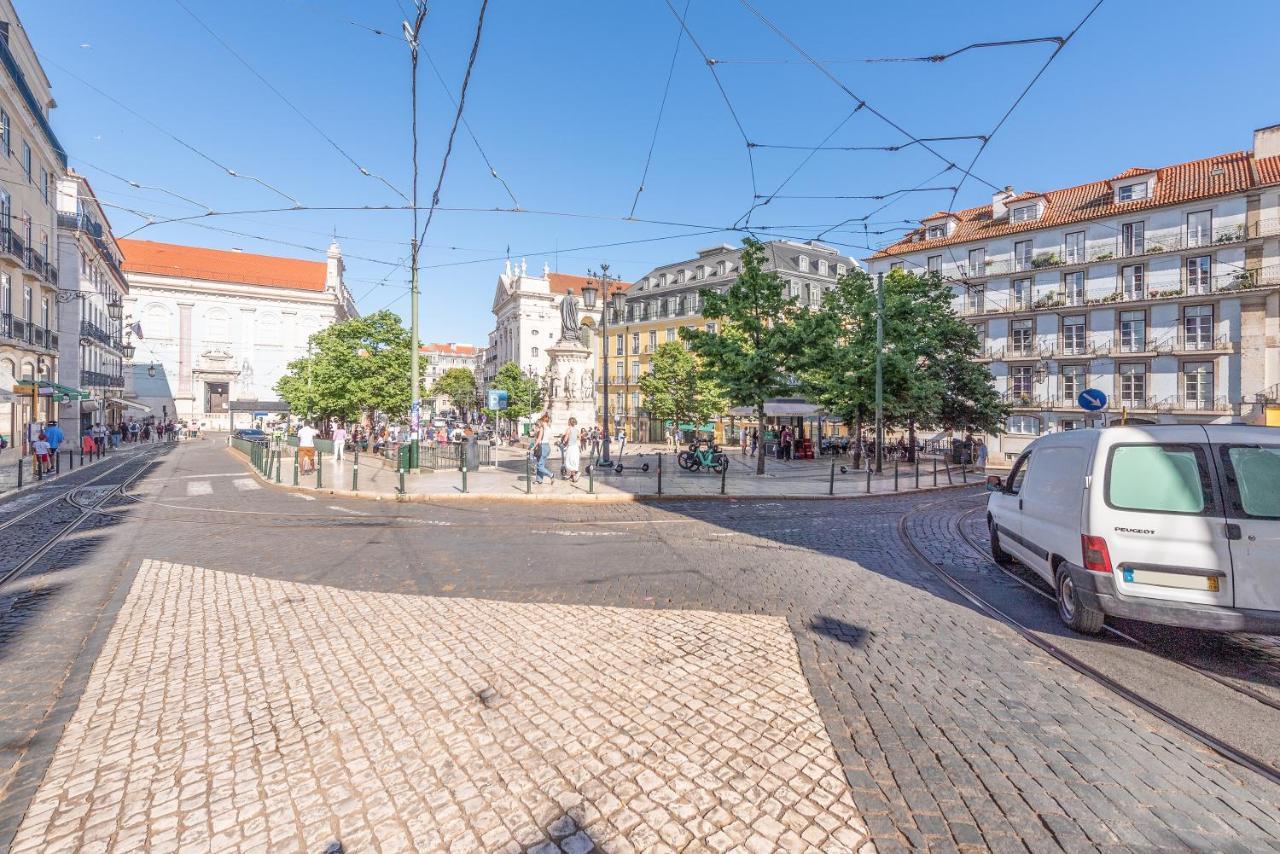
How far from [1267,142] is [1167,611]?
45054 millimetres

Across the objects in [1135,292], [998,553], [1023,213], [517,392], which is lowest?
[998,553]

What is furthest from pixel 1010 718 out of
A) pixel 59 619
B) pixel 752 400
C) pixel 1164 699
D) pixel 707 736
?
pixel 752 400

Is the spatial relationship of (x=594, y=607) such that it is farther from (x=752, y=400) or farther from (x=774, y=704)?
(x=752, y=400)

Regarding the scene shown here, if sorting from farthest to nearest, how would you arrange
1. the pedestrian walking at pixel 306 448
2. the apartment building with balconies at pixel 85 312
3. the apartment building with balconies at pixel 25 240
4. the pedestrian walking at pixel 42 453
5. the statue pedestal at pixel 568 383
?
the apartment building with balconies at pixel 85 312 < the statue pedestal at pixel 568 383 < the apartment building with balconies at pixel 25 240 < the pedestrian walking at pixel 306 448 < the pedestrian walking at pixel 42 453

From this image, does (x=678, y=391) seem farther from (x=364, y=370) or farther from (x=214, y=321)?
(x=214, y=321)

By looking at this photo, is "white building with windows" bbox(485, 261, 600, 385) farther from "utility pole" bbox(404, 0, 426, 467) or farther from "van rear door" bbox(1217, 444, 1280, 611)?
"van rear door" bbox(1217, 444, 1280, 611)

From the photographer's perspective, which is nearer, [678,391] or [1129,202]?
[1129,202]

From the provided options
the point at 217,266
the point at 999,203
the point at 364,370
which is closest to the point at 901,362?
the point at 364,370

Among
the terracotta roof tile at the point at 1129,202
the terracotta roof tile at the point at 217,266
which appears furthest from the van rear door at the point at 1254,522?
the terracotta roof tile at the point at 217,266

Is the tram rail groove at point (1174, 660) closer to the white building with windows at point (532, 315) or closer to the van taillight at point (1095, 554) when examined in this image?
the van taillight at point (1095, 554)

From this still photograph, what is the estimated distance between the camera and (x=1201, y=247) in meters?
34.0

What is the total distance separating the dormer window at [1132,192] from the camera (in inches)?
1454

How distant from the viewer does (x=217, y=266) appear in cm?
8462

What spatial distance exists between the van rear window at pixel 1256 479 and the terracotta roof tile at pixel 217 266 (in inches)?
3819
